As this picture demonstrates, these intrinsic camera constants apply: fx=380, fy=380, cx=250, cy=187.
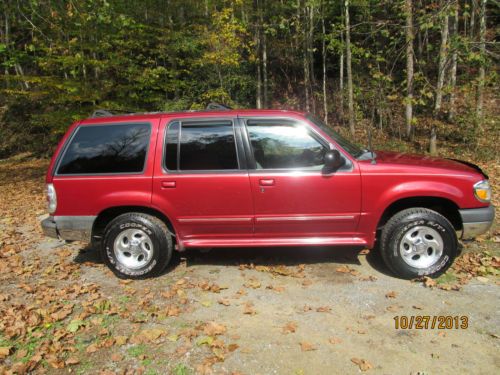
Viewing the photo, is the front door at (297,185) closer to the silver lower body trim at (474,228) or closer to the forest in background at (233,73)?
the silver lower body trim at (474,228)

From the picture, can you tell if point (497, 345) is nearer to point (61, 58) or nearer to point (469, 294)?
point (469, 294)

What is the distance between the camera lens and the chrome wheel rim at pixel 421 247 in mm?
4332

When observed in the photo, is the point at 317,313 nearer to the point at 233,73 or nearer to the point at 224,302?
the point at 224,302

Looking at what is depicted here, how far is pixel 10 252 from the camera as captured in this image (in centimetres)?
592

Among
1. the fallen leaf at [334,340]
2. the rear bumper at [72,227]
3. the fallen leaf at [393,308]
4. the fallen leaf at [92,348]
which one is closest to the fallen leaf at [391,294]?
the fallen leaf at [393,308]

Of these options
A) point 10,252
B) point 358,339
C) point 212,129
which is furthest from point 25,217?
point 358,339

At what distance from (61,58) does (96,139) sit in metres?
8.72

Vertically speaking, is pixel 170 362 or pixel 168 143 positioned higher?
pixel 168 143

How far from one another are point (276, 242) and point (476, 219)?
2256 mm

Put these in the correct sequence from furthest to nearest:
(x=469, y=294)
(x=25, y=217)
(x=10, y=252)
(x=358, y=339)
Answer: (x=25, y=217) → (x=10, y=252) → (x=469, y=294) → (x=358, y=339)

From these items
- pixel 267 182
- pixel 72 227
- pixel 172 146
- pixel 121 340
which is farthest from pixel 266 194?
pixel 72 227

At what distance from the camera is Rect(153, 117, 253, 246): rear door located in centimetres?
440

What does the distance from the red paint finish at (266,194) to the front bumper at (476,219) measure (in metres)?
0.10
